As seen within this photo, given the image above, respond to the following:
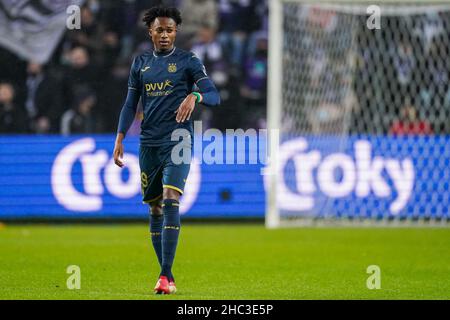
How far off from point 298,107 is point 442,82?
7.36 feet

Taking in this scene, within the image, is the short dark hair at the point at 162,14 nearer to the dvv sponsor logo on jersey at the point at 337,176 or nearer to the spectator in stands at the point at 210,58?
the dvv sponsor logo on jersey at the point at 337,176

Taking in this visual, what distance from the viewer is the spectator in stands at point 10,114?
16.2 meters

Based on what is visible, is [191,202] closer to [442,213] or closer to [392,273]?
[442,213]

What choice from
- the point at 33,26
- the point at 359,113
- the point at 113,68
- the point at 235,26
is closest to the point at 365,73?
the point at 359,113

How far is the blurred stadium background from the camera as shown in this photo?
15188 millimetres

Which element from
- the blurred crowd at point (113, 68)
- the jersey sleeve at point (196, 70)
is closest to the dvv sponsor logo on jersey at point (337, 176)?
the blurred crowd at point (113, 68)

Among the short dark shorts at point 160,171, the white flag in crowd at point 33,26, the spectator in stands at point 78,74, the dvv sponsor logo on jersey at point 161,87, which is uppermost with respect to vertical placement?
the white flag in crowd at point 33,26

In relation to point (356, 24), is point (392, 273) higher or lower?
Answer: lower

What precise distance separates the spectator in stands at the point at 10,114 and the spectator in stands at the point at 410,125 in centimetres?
541

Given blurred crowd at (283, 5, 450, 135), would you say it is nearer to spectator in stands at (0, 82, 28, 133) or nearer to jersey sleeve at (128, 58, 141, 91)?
spectator in stands at (0, 82, 28, 133)

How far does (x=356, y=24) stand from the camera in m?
16.6
